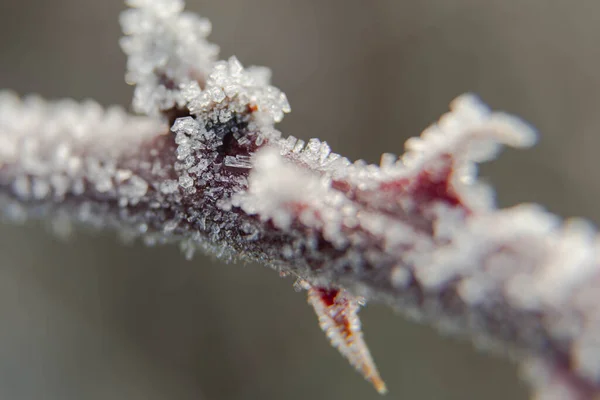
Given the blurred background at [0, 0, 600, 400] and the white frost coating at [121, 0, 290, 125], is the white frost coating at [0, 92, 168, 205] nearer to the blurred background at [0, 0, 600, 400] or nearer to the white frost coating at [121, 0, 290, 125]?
the white frost coating at [121, 0, 290, 125]

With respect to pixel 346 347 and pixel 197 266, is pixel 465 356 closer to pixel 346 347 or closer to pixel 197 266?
pixel 197 266

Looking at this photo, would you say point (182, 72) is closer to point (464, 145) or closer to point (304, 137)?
point (464, 145)

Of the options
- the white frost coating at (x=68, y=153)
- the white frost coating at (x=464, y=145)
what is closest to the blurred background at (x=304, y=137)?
the white frost coating at (x=68, y=153)

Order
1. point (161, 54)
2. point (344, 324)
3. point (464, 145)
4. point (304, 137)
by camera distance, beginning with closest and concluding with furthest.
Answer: point (464, 145), point (344, 324), point (161, 54), point (304, 137)

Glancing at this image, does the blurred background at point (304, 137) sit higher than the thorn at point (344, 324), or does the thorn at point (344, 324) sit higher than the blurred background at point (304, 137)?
the blurred background at point (304, 137)

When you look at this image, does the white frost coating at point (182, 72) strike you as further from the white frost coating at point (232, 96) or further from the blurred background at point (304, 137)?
the blurred background at point (304, 137)

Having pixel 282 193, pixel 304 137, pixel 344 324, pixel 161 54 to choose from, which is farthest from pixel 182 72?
pixel 304 137
